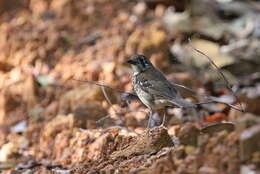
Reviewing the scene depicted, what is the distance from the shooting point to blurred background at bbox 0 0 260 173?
772 centimetres

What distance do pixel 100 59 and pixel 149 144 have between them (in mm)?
4515

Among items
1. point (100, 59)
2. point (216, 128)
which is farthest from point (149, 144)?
point (100, 59)

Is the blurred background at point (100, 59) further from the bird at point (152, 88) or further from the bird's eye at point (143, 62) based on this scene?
the bird's eye at point (143, 62)

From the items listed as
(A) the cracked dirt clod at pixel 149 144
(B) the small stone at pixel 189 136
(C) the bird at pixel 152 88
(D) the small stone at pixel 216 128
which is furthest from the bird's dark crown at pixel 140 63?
(B) the small stone at pixel 189 136

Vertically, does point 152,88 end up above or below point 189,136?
below

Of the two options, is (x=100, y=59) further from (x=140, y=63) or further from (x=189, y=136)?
(x=189, y=136)

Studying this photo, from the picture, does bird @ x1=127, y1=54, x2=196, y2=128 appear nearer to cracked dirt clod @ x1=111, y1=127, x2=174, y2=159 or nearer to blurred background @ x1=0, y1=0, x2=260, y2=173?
blurred background @ x1=0, y1=0, x2=260, y2=173

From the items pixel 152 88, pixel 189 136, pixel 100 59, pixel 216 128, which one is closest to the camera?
pixel 189 136

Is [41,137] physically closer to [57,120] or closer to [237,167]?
[57,120]

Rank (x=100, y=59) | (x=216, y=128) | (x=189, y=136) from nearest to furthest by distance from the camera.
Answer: (x=189, y=136), (x=216, y=128), (x=100, y=59)

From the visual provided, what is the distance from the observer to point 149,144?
529 cm

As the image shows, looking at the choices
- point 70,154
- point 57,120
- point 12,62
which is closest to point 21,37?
point 12,62

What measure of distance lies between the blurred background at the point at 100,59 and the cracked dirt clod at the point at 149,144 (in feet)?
3.70

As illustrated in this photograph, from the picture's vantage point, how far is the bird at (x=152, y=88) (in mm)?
6387
